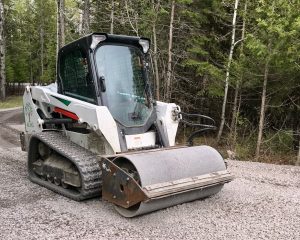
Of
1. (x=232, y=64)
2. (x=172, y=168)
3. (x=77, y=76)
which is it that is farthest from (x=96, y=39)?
(x=232, y=64)

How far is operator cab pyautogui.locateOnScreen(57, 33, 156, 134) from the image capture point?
5699mm

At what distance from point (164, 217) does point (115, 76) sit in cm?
222

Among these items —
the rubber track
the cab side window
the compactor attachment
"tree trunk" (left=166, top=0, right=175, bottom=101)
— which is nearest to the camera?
the compactor attachment

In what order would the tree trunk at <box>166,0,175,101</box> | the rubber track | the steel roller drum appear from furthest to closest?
the tree trunk at <box>166,0,175,101</box>, the rubber track, the steel roller drum

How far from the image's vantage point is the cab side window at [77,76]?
19.2 feet

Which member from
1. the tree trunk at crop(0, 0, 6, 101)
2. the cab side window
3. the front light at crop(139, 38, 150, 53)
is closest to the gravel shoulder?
the cab side window

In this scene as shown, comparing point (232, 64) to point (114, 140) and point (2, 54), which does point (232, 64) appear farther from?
point (2, 54)

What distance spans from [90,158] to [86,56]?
151 centimetres

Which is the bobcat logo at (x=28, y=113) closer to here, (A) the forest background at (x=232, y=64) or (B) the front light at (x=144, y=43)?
(B) the front light at (x=144, y=43)

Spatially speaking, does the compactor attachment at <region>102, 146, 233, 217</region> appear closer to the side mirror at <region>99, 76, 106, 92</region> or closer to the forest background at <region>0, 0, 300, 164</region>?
the side mirror at <region>99, 76, 106, 92</region>

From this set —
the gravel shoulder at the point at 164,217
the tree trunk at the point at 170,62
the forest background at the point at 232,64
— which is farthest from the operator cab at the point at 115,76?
the tree trunk at the point at 170,62

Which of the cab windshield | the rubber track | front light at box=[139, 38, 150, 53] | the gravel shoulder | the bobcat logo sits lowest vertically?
the gravel shoulder

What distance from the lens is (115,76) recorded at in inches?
231

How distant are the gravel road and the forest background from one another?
12.9 ft
